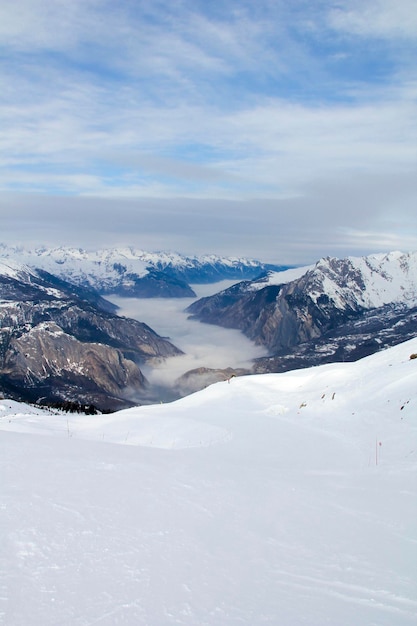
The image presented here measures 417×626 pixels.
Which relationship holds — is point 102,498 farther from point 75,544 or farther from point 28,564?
point 28,564

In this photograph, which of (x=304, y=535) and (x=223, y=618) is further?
(x=304, y=535)

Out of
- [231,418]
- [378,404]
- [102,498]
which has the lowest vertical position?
[231,418]

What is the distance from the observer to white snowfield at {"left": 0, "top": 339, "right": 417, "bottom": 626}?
4793 mm

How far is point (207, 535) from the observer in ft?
22.3

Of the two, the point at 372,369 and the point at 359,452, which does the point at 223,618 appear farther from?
the point at 372,369

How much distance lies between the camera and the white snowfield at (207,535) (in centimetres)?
479

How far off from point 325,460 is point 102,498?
8054 millimetres

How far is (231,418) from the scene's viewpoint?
20.8 m

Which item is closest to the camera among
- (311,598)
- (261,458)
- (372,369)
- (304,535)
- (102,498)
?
(311,598)

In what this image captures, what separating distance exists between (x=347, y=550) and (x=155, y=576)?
124 inches

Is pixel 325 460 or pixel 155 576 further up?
pixel 155 576

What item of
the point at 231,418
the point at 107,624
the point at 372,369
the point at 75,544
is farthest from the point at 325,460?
the point at 372,369

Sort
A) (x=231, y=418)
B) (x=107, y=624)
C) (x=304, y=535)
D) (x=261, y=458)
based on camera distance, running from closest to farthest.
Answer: (x=107, y=624), (x=304, y=535), (x=261, y=458), (x=231, y=418)

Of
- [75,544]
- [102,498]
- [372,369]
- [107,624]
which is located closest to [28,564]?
[75,544]
